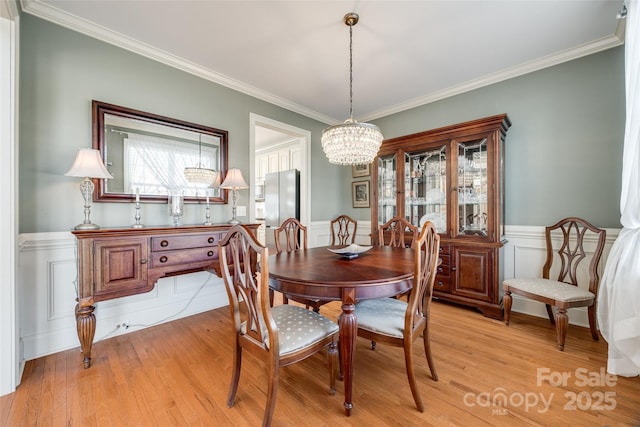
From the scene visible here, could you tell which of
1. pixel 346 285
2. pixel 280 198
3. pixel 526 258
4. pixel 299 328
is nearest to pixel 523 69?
pixel 526 258

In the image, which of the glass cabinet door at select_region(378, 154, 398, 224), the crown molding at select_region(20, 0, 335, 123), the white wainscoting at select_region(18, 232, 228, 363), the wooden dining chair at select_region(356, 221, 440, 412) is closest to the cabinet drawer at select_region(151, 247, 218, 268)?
the white wainscoting at select_region(18, 232, 228, 363)

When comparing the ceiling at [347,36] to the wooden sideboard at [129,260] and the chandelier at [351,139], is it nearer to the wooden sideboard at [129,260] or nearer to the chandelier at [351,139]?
the chandelier at [351,139]

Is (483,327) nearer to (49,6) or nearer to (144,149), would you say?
(144,149)

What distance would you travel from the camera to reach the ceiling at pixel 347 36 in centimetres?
197

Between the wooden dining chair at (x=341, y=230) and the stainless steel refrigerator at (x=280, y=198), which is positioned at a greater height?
the stainless steel refrigerator at (x=280, y=198)

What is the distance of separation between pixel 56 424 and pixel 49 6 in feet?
9.18

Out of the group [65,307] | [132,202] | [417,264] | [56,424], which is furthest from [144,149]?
[417,264]

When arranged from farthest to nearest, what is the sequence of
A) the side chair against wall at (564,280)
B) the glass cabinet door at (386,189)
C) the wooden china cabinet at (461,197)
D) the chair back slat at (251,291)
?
the glass cabinet door at (386,189) → the wooden china cabinet at (461,197) → the side chair against wall at (564,280) → the chair back slat at (251,291)

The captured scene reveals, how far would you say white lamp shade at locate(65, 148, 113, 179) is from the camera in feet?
6.17

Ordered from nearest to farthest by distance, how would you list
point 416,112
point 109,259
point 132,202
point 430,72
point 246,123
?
point 109,259 → point 132,202 → point 430,72 → point 246,123 → point 416,112

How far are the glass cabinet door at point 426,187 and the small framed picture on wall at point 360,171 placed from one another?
934mm

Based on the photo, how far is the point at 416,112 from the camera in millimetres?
3645

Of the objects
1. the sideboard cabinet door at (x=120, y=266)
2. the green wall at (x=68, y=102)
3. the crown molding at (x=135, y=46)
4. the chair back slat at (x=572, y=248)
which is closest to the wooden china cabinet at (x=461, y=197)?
the chair back slat at (x=572, y=248)

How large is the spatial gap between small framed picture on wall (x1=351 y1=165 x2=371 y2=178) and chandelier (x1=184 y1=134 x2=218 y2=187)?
230 cm
